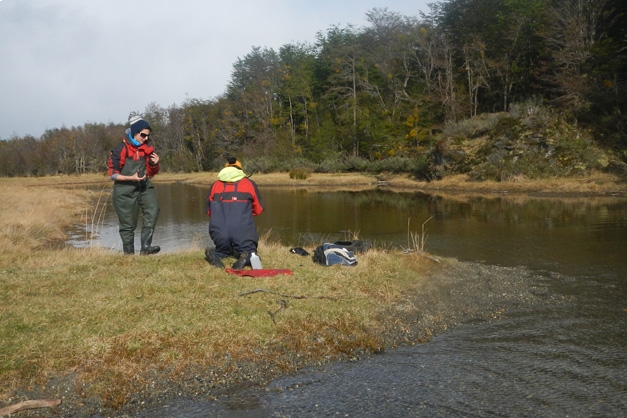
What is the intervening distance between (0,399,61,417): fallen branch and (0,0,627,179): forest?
1160 inches

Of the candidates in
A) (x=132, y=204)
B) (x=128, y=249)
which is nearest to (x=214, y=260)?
(x=128, y=249)

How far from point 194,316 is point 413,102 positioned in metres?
48.2

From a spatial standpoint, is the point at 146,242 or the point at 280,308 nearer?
the point at 280,308

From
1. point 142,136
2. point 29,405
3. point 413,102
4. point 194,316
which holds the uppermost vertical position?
point 413,102

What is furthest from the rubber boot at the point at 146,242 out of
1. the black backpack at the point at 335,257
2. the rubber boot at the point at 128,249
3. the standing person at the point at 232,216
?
the black backpack at the point at 335,257

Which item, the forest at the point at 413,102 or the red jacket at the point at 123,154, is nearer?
the red jacket at the point at 123,154

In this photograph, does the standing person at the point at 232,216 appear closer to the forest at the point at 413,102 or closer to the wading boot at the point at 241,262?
the wading boot at the point at 241,262

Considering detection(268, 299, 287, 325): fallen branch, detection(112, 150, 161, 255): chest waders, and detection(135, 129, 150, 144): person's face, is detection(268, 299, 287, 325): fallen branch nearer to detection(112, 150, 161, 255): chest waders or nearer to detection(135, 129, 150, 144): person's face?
detection(112, 150, 161, 255): chest waders

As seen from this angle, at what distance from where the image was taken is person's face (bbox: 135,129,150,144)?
8.56 metres

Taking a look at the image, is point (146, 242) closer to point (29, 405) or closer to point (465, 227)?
point (29, 405)

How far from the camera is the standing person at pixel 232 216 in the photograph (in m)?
7.70

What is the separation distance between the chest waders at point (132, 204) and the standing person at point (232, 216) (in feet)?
5.56

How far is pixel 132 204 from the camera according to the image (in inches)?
350

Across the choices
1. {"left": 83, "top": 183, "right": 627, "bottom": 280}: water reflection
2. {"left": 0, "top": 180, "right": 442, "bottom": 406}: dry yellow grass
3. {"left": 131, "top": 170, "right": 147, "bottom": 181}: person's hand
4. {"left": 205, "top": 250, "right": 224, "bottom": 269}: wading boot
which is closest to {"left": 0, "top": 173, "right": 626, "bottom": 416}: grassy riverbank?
{"left": 0, "top": 180, "right": 442, "bottom": 406}: dry yellow grass
